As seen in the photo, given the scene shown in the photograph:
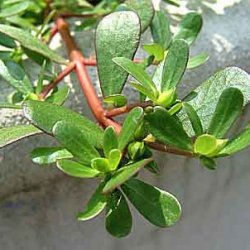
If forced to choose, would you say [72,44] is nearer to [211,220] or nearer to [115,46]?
[115,46]

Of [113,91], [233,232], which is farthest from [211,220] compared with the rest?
[113,91]

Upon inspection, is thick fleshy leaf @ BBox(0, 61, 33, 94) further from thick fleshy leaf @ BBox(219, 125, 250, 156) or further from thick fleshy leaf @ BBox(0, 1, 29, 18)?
thick fleshy leaf @ BBox(219, 125, 250, 156)

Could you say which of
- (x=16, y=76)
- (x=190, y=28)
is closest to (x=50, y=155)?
(x=16, y=76)

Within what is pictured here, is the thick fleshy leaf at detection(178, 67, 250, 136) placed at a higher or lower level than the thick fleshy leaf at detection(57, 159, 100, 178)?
higher

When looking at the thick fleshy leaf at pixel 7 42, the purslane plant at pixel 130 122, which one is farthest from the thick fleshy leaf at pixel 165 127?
the thick fleshy leaf at pixel 7 42

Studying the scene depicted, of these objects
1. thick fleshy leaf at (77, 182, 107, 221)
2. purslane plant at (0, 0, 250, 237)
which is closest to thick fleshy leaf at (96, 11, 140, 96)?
purslane plant at (0, 0, 250, 237)

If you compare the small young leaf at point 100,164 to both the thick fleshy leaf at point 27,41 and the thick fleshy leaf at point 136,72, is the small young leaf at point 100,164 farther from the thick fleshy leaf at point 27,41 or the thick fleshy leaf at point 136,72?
the thick fleshy leaf at point 27,41
